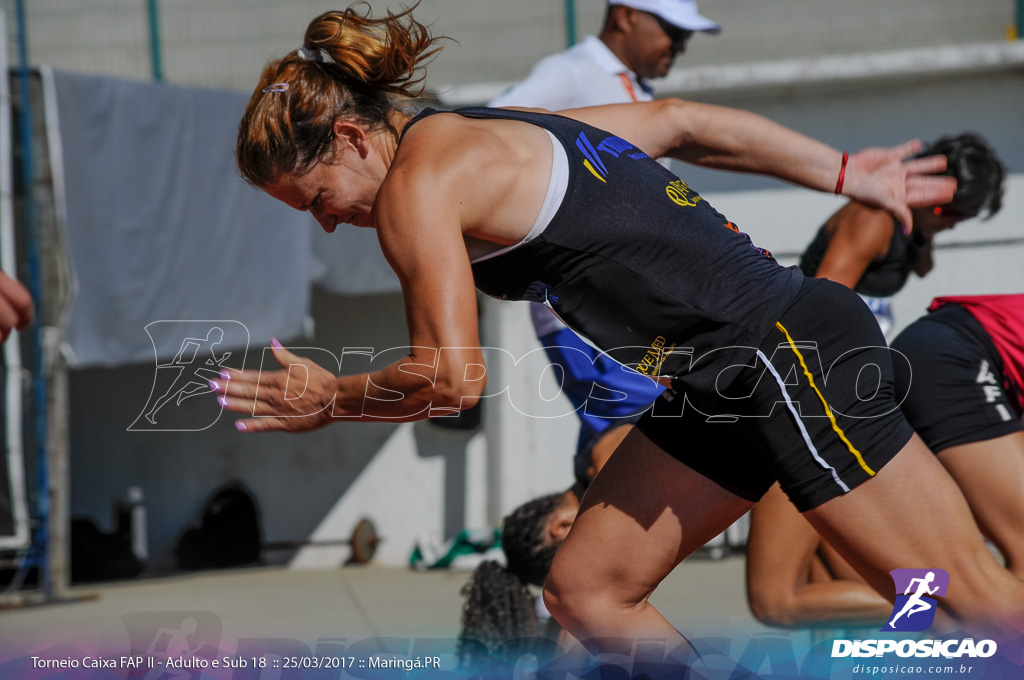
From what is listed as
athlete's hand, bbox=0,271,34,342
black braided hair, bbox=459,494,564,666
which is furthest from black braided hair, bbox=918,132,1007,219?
athlete's hand, bbox=0,271,34,342

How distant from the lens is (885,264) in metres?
3.42

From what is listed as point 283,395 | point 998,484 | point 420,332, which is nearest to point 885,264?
point 998,484

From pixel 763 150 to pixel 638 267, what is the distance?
2.05 ft

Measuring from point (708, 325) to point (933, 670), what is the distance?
925 millimetres

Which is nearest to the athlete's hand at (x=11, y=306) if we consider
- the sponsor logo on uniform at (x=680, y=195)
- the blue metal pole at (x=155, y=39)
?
the sponsor logo on uniform at (x=680, y=195)

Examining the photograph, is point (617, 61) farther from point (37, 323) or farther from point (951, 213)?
point (37, 323)

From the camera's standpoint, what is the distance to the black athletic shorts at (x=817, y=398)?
207 cm

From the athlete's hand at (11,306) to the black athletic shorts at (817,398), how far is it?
140 centimetres

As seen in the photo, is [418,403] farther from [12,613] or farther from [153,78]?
[153,78]

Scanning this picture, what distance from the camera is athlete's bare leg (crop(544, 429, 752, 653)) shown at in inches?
91.6

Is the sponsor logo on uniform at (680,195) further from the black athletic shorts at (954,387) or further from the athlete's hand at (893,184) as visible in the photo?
the black athletic shorts at (954,387)

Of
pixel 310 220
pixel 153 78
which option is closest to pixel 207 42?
pixel 153 78

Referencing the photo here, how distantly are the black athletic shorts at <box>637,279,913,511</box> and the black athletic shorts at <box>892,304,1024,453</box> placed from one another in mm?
698

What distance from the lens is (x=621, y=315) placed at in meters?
2.09
